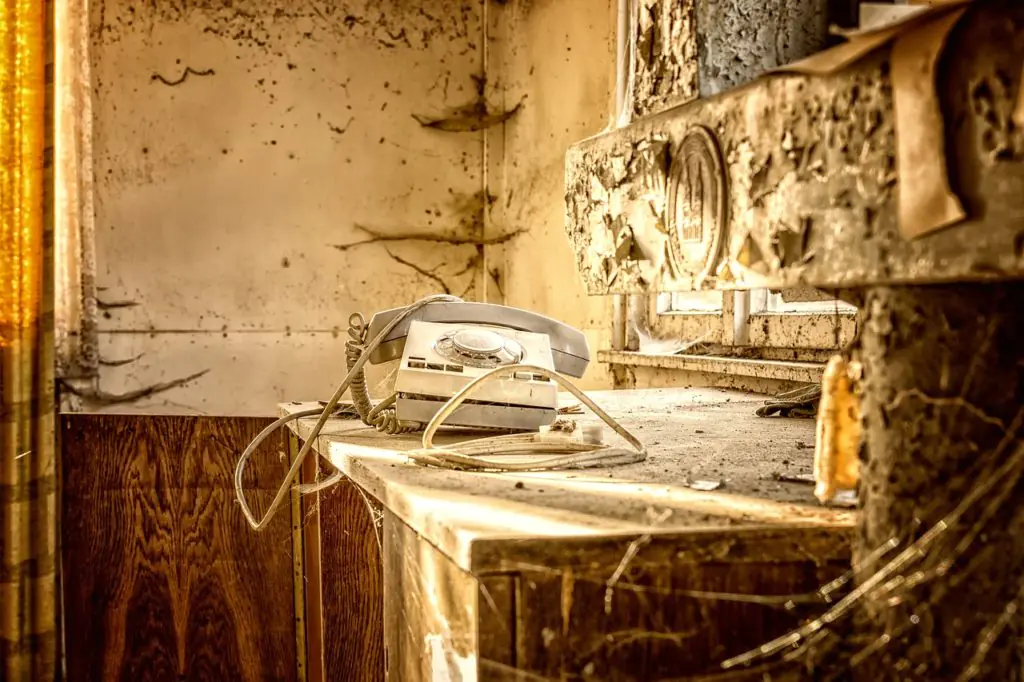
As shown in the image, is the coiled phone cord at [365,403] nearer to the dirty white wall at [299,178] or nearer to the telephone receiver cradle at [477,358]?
the telephone receiver cradle at [477,358]

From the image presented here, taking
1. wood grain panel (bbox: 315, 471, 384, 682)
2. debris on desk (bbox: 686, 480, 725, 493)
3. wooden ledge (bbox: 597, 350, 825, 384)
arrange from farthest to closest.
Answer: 1. wood grain panel (bbox: 315, 471, 384, 682)
2. wooden ledge (bbox: 597, 350, 825, 384)
3. debris on desk (bbox: 686, 480, 725, 493)

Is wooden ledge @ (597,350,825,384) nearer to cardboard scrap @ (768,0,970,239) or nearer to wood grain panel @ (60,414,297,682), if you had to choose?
wood grain panel @ (60,414,297,682)

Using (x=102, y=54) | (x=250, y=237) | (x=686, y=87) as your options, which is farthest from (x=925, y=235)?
(x=102, y=54)

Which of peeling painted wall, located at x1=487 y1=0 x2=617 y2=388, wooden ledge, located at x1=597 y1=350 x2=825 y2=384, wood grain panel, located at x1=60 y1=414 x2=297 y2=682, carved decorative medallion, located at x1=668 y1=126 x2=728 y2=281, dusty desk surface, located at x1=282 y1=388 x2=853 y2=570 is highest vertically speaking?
peeling painted wall, located at x1=487 y1=0 x2=617 y2=388

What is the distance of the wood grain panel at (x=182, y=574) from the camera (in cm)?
223

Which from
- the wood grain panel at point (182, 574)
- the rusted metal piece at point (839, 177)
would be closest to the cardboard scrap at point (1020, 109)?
the rusted metal piece at point (839, 177)

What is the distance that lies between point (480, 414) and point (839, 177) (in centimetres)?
65

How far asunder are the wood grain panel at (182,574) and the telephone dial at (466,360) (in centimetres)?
106

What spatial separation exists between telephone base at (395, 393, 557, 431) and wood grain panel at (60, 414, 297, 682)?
116 centimetres

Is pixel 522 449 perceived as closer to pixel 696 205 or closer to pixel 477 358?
pixel 477 358

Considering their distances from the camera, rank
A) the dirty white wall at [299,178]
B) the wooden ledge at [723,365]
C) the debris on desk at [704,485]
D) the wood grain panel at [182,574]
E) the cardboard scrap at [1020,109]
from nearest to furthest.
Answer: the cardboard scrap at [1020,109] < the debris on desk at [704,485] < the wooden ledge at [723,365] < the wood grain panel at [182,574] < the dirty white wall at [299,178]

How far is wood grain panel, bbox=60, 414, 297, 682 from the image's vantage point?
2229mm

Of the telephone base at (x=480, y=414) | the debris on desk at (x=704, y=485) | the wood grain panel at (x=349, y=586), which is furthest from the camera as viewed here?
the wood grain panel at (x=349, y=586)

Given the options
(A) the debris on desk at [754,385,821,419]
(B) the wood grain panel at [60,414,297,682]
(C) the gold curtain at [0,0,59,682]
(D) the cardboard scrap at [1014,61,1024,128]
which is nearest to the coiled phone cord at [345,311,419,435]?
(A) the debris on desk at [754,385,821,419]
